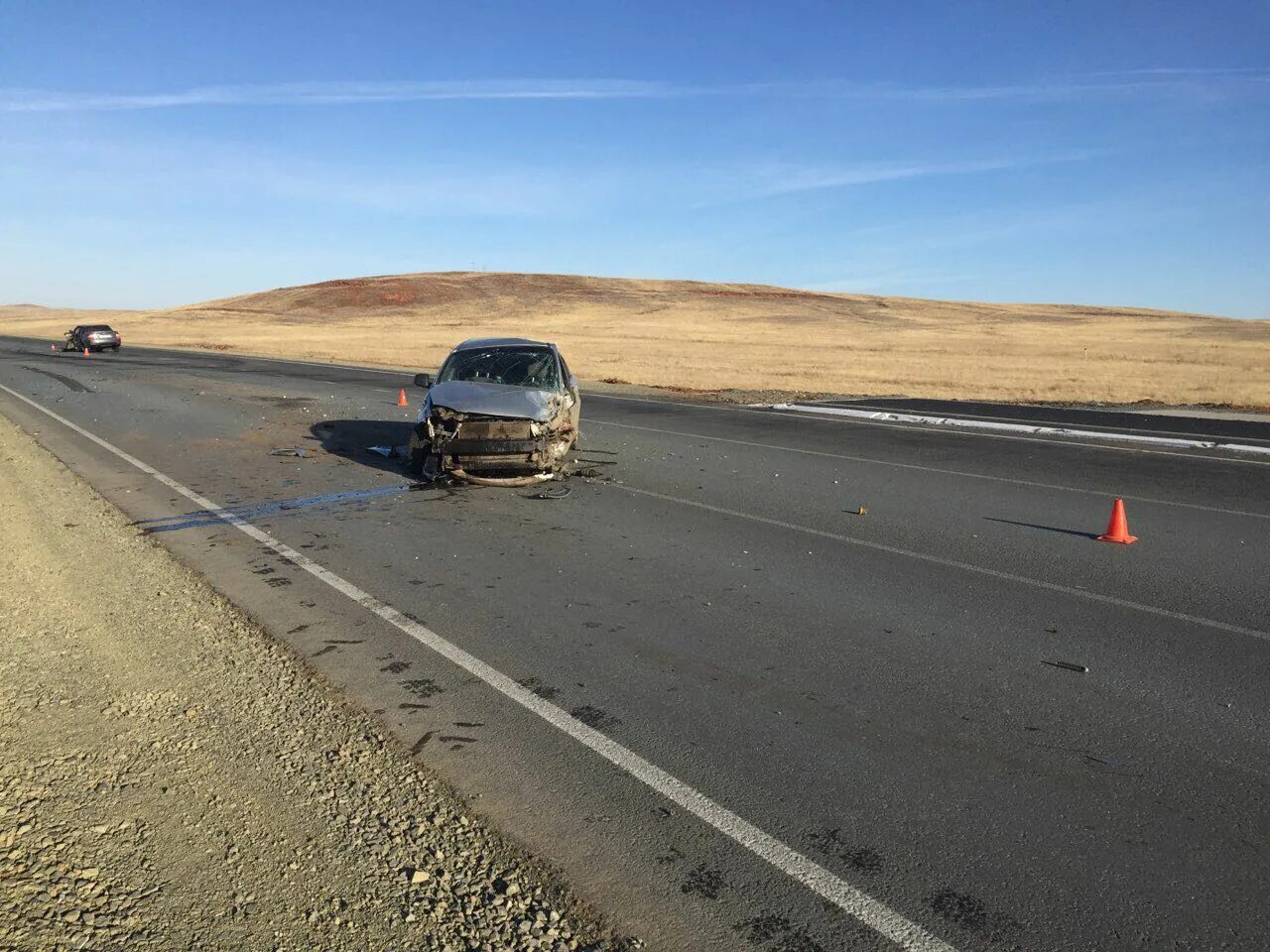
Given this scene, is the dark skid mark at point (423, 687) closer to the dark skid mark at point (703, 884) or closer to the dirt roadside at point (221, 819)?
the dirt roadside at point (221, 819)

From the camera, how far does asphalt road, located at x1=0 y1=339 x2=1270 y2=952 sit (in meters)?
A: 3.29

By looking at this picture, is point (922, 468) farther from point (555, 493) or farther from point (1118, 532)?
point (555, 493)

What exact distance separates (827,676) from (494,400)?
265 inches

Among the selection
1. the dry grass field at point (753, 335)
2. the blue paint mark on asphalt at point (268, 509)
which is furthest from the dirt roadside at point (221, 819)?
the dry grass field at point (753, 335)

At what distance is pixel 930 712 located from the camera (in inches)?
184

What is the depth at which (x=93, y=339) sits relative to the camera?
43.0 m

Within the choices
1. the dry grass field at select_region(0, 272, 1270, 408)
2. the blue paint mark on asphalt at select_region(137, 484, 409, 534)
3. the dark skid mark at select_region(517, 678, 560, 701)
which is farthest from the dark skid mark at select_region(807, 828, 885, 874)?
the dry grass field at select_region(0, 272, 1270, 408)

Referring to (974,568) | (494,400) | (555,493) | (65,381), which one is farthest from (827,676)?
(65,381)

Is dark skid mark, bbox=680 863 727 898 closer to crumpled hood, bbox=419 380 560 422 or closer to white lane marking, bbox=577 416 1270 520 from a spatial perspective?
crumpled hood, bbox=419 380 560 422

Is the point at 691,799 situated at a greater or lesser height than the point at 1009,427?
lesser

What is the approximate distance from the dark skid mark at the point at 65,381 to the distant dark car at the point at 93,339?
1135 centimetres

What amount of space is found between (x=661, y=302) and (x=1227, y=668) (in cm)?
9925

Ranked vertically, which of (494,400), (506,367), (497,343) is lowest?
(494,400)

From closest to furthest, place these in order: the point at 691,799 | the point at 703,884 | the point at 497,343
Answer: the point at 703,884
the point at 691,799
the point at 497,343
